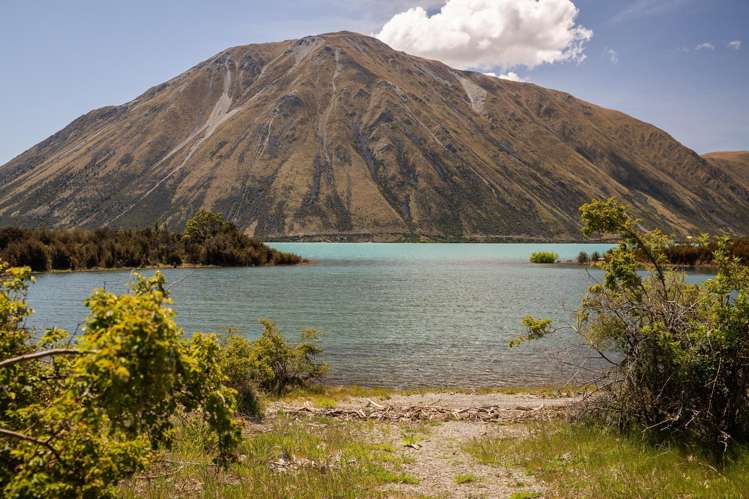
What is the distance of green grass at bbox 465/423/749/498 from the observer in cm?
1109

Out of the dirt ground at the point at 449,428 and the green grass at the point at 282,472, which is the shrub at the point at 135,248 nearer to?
the dirt ground at the point at 449,428

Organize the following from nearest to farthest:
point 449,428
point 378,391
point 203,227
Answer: point 449,428 < point 378,391 < point 203,227

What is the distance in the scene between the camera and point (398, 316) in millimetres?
51375

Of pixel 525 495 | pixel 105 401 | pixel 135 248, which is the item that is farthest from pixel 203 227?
pixel 105 401

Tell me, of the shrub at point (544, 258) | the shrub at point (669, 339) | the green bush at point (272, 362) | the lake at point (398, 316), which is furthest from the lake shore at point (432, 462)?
the shrub at point (544, 258)

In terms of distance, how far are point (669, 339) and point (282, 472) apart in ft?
35.8

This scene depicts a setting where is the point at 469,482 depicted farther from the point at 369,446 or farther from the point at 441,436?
the point at 441,436

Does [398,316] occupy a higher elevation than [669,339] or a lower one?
lower

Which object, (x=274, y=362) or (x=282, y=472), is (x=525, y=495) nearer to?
(x=282, y=472)

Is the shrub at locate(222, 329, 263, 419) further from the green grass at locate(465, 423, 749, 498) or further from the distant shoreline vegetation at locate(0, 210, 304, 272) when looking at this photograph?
the distant shoreline vegetation at locate(0, 210, 304, 272)

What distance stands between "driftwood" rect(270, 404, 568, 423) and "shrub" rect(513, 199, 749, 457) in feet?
14.3

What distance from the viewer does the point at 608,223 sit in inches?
624

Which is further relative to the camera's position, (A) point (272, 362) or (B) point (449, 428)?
(A) point (272, 362)

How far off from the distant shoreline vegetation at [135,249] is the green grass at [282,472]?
101288 millimetres
